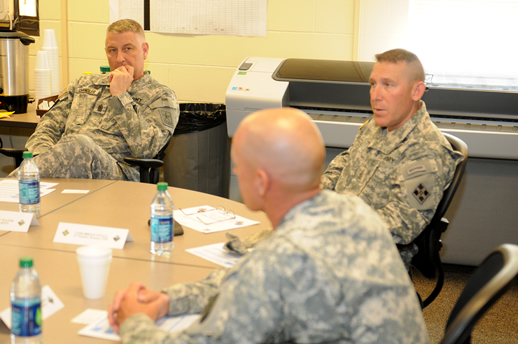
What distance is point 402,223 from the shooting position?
5.43 ft

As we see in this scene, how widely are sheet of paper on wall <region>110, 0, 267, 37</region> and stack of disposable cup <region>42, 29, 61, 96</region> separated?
452 millimetres

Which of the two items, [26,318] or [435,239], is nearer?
[26,318]

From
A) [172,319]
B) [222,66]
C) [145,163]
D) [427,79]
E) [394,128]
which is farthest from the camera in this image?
[222,66]

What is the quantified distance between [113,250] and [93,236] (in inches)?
3.6

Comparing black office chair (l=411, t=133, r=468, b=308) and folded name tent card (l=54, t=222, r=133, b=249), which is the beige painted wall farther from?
folded name tent card (l=54, t=222, r=133, b=249)

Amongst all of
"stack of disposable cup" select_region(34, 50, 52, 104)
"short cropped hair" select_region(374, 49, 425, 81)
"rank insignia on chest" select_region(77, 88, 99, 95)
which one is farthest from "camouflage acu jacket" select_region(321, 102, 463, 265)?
"stack of disposable cup" select_region(34, 50, 52, 104)

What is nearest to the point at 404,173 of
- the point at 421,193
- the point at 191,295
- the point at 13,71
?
the point at 421,193

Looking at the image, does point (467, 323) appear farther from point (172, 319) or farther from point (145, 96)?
point (145, 96)

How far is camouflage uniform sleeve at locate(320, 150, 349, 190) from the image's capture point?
2086 mm

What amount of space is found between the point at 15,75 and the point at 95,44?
680mm

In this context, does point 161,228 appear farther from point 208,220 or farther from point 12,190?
point 12,190

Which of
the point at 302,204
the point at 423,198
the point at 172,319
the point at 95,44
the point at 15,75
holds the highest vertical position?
the point at 95,44

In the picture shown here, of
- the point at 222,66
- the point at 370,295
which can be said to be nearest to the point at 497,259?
A: the point at 370,295

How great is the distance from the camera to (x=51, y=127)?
271 cm
